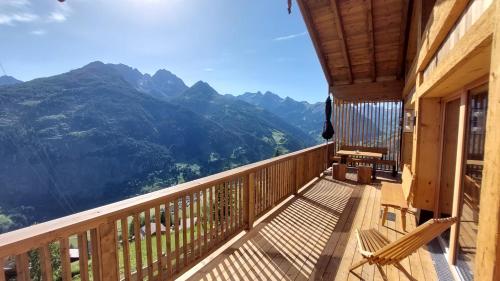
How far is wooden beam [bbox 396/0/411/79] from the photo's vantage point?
17.5 ft

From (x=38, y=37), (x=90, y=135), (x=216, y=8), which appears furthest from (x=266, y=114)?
(x=216, y=8)

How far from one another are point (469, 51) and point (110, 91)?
109 m

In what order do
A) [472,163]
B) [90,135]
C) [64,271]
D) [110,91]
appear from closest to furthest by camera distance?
1. [64,271]
2. [472,163]
3. [90,135]
4. [110,91]

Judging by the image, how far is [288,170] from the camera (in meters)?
5.11

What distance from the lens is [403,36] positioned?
19.6ft

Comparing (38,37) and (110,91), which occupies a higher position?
(38,37)

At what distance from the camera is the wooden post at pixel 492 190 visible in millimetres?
972

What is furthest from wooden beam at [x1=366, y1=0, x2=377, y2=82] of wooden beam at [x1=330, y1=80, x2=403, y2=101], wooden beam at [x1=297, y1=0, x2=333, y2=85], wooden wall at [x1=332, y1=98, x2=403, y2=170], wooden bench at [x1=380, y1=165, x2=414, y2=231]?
wooden bench at [x1=380, y1=165, x2=414, y2=231]

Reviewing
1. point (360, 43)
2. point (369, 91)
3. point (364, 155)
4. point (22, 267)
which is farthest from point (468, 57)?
point (369, 91)

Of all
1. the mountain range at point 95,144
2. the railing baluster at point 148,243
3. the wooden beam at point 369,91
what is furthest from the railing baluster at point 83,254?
the mountain range at point 95,144

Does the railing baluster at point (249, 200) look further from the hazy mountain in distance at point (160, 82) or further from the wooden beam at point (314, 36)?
the hazy mountain in distance at point (160, 82)

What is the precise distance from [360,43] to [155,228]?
6805mm

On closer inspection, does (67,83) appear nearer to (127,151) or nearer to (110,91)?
(110,91)

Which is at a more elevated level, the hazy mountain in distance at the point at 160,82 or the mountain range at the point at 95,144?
the hazy mountain in distance at the point at 160,82
